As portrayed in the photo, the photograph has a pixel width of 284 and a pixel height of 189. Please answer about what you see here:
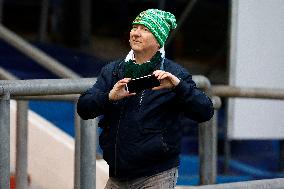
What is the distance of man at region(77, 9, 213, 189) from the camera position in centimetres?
422

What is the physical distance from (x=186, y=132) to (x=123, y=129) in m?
5.37

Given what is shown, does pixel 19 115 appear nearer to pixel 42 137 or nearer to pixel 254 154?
pixel 42 137

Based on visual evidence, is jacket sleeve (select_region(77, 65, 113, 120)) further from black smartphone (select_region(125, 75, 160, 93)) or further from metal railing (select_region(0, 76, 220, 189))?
metal railing (select_region(0, 76, 220, 189))

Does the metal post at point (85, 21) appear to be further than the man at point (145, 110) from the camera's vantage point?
Yes

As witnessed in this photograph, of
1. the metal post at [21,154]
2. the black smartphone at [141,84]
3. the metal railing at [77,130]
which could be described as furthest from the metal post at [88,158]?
the metal post at [21,154]

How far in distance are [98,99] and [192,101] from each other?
1.25 ft

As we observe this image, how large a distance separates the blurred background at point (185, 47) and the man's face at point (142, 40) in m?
3.22

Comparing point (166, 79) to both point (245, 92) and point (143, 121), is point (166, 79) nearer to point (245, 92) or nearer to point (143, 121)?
point (143, 121)

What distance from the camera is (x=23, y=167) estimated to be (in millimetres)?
6121

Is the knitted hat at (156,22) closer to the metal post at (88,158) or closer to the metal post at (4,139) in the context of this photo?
the metal post at (4,139)

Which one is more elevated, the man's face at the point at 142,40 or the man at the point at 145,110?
the man's face at the point at 142,40

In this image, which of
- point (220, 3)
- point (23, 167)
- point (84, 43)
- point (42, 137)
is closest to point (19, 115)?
point (23, 167)

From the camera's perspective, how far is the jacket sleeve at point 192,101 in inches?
165

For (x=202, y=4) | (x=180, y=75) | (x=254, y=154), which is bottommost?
(x=254, y=154)
